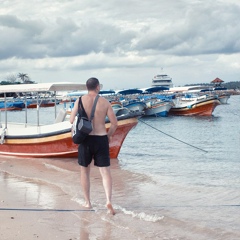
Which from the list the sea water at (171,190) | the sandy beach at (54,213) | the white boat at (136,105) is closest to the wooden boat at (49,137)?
the sea water at (171,190)

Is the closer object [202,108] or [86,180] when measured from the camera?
[86,180]

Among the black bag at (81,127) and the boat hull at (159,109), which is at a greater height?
the black bag at (81,127)

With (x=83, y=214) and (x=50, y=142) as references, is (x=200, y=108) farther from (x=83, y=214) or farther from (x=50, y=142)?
(x=83, y=214)

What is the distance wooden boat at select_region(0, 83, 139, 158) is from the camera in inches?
562

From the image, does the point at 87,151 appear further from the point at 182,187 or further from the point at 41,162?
the point at 41,162

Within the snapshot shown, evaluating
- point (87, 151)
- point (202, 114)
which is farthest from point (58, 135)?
point (202, 114)

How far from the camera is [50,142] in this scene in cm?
1449

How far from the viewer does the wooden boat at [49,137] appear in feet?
46.8

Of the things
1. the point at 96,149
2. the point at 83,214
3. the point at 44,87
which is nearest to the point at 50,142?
the point at 44,87

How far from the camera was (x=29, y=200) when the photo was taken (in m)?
8.14

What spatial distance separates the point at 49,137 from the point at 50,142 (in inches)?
7.4

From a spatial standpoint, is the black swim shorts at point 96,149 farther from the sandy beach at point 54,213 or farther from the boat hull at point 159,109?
the boat hull at point 159,109

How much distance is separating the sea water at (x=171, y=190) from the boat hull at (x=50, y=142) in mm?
346

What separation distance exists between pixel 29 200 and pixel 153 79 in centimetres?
9945
